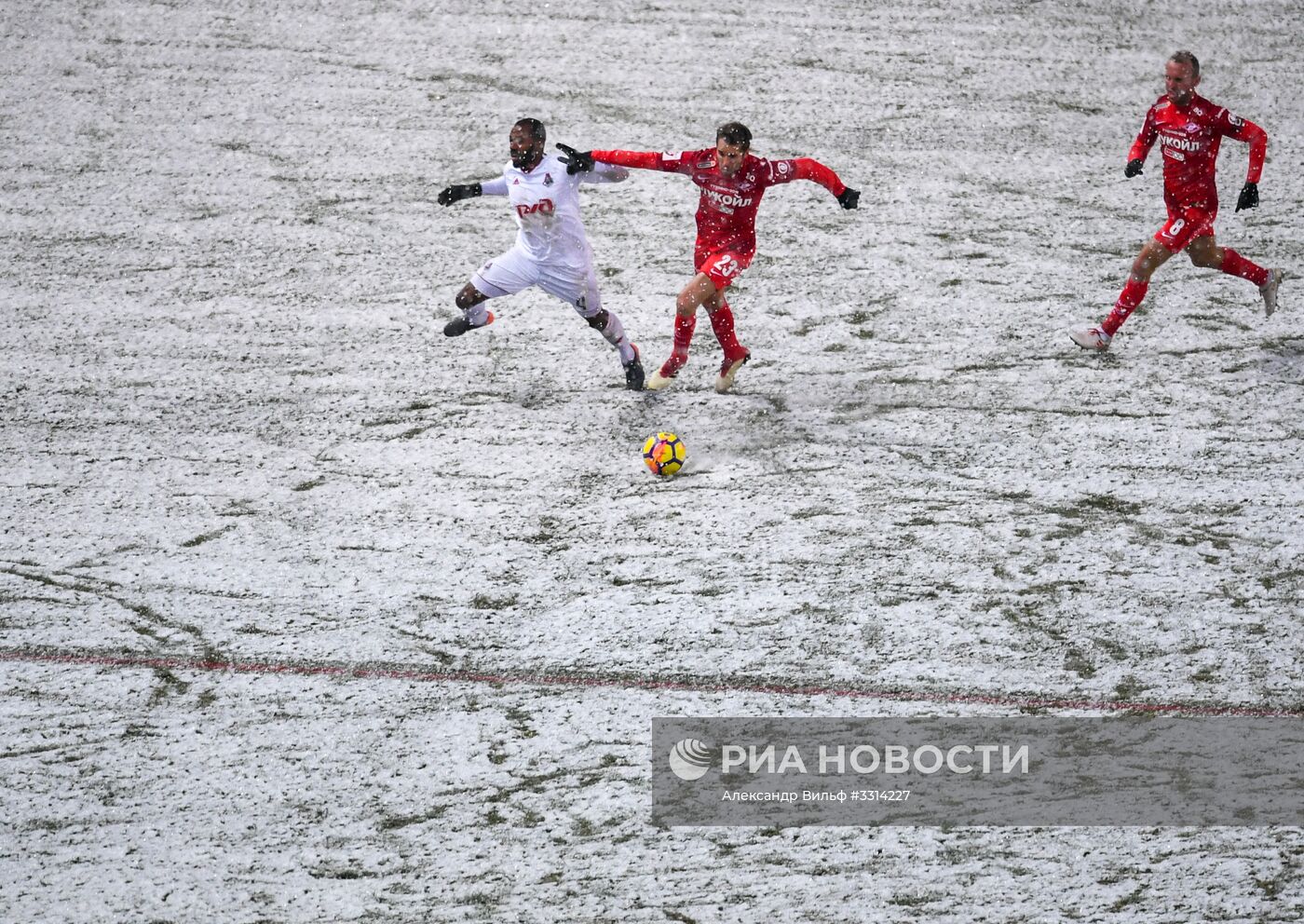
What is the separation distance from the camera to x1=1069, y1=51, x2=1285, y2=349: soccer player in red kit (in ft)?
29.3

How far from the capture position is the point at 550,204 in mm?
8844

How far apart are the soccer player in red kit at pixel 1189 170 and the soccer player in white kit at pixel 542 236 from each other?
4007 mm

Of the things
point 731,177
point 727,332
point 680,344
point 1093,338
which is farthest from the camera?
point 1093,338

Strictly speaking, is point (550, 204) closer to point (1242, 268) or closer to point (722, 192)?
point (722, 192)

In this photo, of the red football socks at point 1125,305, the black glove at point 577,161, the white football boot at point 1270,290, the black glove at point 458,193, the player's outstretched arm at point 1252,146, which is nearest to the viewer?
the black glove at point 577,161

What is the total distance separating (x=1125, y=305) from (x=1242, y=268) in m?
0.95

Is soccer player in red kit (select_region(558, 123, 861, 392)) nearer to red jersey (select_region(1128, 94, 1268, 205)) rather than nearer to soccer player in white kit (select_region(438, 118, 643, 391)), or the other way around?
soccer player in white kit (select_region(438, 118, 643, 391))

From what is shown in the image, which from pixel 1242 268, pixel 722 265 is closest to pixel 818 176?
pixel 722 265

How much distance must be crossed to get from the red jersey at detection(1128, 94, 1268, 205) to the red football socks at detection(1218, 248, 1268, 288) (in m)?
0.49

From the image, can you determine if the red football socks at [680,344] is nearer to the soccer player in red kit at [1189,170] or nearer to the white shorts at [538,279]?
the white shorts at [538,279]

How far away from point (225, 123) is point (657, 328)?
5396 mm

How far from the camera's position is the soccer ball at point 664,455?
862 centimetres

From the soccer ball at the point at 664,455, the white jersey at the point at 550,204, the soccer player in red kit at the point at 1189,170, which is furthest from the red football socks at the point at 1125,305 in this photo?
the white jersey at the point at 550,204

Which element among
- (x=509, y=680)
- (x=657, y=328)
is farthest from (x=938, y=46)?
(x=509, y=680)
